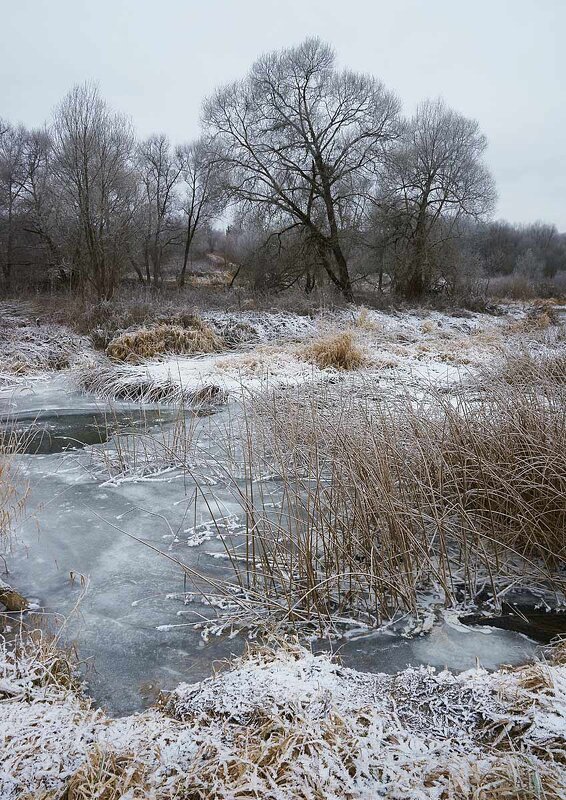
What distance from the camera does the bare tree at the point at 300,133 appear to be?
1681cm

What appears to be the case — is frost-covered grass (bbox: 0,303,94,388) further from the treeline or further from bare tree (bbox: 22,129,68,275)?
bare tree (bbox: 22,129,68,275)

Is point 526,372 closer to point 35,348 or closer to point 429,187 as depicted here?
point 35,348

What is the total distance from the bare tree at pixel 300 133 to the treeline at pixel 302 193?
0.03 m

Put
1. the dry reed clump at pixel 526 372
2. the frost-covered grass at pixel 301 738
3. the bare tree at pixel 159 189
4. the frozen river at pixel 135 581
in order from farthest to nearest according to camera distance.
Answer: the bare tree at pixel 159 189 → the dry reed clump at pixel 526 372 → the frozen river at pixel 135 581 → the frost-covered grass at pixel 301 738

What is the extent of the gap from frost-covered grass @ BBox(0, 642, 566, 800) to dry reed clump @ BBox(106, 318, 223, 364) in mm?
7672

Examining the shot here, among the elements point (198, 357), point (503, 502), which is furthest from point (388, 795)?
point (198, 357)

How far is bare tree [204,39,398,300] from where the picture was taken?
16.8 m

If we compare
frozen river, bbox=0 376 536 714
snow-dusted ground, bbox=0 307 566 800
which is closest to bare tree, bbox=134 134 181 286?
frozen river, bbox=0 376 536 714

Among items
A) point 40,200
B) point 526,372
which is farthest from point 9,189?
point 526,372

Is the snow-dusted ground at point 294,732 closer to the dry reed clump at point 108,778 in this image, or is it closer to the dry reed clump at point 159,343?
the dry reed clump at point 108,778

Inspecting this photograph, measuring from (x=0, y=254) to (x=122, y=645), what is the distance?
20.4 meters

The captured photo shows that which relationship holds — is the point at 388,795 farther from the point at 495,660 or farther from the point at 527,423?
the point at 527,423

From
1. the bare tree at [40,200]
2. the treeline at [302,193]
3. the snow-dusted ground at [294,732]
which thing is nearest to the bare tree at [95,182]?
the treeline at [302,193]

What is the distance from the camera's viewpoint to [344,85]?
1688cm
